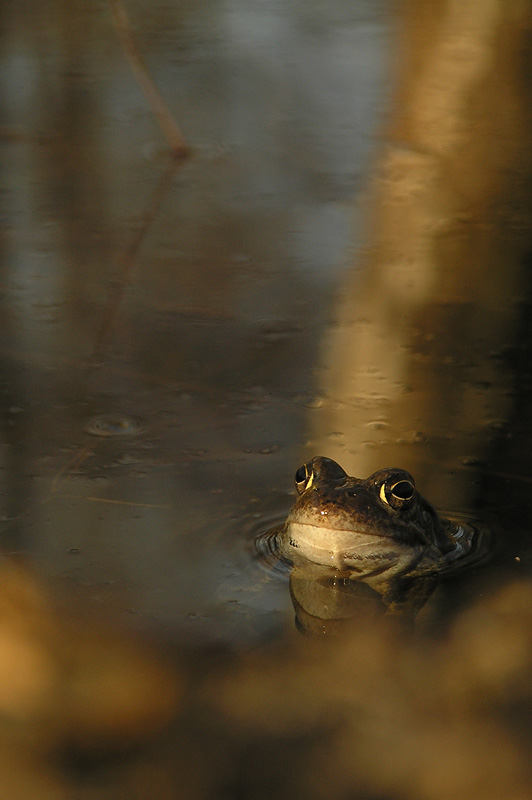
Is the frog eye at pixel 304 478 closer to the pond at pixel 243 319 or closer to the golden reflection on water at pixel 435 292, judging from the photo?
the pond at pixel 243 319

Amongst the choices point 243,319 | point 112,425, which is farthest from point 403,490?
point 243,319

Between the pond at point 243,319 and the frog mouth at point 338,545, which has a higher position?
the frog mouth at point 338,545

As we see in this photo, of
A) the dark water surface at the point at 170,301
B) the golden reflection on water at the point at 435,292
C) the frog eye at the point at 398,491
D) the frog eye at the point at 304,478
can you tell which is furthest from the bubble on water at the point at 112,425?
the frog eye at the point at 398,491

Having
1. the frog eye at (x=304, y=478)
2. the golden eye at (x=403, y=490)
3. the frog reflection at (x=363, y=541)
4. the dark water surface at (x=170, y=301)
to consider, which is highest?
the golden eye at (x=403, y=490)

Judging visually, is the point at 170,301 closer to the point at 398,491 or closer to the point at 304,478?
the point at 304,478

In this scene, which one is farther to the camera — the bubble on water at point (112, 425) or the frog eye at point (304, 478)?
the bubble on water at point (112, 425)

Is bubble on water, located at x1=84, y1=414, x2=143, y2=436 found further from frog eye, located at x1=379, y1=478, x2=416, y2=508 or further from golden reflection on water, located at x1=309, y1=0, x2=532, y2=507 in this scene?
frog eye, located at x1=379, y1=478, x2=416, y2=508
